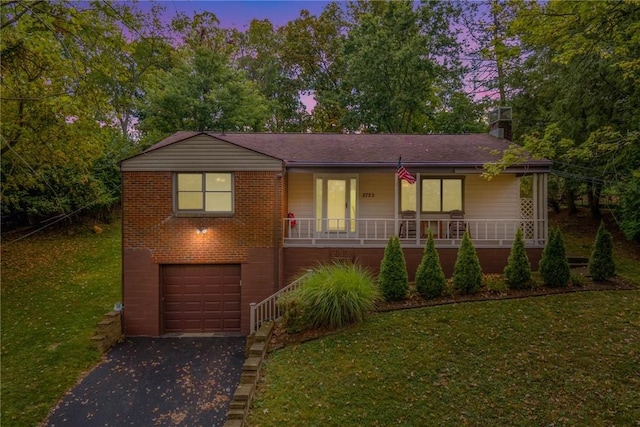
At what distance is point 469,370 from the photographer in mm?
6062

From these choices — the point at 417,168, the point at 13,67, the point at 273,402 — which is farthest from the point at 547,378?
the point at 13,67

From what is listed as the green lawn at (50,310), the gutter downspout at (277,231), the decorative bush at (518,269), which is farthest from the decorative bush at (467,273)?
the green lawn at (50,310)

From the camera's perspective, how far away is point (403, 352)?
6.55m

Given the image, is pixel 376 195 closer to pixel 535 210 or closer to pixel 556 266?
pixel 535 210

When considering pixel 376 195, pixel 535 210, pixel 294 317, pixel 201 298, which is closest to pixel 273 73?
pixel 376 195

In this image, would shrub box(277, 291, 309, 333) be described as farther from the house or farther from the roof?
the roof

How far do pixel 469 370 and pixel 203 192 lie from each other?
300 inches

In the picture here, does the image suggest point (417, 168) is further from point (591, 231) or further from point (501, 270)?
point (591, 231)

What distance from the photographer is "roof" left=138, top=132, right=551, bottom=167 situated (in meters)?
10.3

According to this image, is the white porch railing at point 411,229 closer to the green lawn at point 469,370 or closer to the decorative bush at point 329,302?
the decorative bush at point 329,302

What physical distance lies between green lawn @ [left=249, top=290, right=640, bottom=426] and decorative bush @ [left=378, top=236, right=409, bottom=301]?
58cm

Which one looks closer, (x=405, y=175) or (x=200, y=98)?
(x=405, y=175)

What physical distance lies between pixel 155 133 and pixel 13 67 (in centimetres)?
1019

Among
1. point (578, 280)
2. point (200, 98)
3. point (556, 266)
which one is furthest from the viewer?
point (200, 98)
